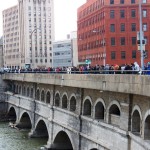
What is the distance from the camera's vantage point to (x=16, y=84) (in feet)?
205

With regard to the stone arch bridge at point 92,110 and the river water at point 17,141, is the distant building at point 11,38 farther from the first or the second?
the stone arch bridge at point 92,110

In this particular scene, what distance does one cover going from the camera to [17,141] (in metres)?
46.8

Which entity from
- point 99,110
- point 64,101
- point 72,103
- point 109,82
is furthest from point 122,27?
point 109,82

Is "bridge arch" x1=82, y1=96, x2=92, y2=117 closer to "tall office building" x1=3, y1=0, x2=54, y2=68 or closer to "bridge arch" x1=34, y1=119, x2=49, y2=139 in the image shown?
"bridge arch" x1=34, y1=119, x2=49, y2=139

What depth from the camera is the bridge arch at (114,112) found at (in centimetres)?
2583

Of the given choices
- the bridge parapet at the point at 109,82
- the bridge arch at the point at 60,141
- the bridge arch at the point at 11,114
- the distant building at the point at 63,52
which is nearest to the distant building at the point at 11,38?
the distant building at the point at 63,52

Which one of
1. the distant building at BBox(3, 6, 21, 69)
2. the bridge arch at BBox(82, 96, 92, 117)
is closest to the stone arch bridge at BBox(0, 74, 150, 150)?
the bridge arch at BBox(82, 96, 92, 117)

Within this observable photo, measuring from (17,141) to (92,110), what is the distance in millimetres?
19361

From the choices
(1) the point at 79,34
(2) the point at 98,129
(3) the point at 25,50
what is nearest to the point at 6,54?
(3) the point at 25,50

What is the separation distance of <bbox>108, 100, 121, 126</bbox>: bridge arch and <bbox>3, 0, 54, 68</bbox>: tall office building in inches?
4821

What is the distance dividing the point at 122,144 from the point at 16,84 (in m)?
40.2

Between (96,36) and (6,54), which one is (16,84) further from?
(6,54)

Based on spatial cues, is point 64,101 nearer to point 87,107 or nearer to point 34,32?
point 87,107

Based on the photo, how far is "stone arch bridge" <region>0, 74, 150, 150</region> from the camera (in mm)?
22359
